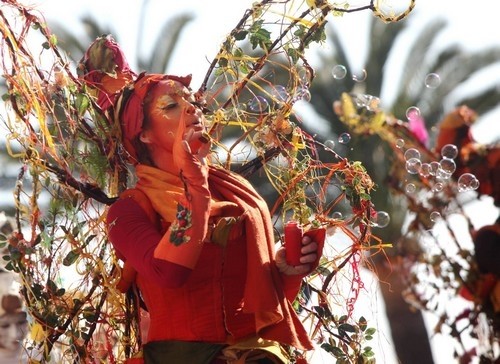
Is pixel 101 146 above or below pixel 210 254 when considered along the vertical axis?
above

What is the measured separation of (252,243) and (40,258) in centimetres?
75

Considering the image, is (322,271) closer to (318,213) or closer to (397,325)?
(318,213)

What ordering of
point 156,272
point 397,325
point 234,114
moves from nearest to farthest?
point 156,272 → point 234,114 → point 397,325

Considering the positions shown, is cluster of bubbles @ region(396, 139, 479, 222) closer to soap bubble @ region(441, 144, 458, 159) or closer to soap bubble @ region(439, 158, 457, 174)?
soap bubble @ region(439, 158, 457, 174)

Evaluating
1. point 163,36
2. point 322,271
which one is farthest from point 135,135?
point 163,36

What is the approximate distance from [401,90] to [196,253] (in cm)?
751

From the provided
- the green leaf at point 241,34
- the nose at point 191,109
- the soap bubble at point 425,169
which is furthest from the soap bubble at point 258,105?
the soap bubble at point 425,169

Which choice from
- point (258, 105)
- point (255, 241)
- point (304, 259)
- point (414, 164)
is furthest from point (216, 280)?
point (414, 164)

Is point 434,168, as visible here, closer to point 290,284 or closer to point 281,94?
point 281,94

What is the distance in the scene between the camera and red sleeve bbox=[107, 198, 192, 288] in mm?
3480

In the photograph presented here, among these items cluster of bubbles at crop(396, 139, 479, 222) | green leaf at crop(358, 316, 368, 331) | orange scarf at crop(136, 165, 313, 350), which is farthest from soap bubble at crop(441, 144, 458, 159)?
orange scarf at crop(136, 165, 313, 350)

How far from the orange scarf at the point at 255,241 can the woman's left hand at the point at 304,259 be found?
0.03 metres

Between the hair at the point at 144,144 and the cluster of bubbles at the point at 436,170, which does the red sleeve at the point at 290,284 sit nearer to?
the hair at the point at 144,144

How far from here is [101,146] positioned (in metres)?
3.96
